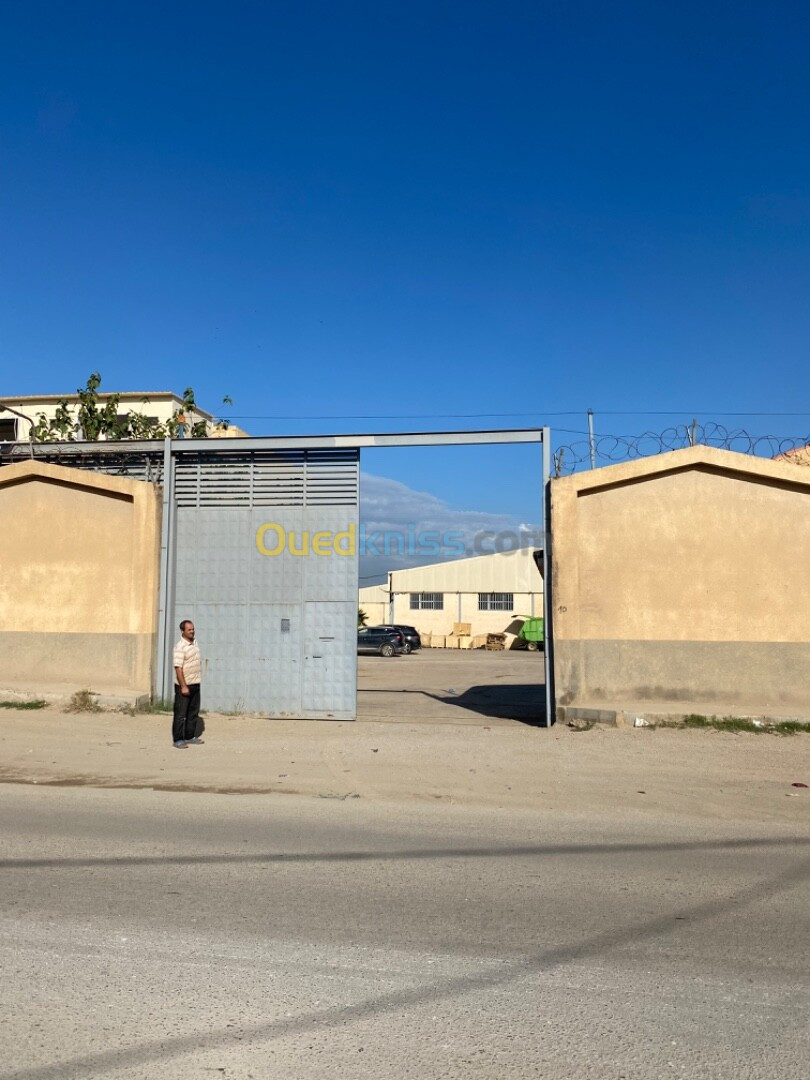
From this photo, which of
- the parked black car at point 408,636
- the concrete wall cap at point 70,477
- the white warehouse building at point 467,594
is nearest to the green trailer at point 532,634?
the white warehouse building at point 467,594

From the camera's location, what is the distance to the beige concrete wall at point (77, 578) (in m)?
14.6

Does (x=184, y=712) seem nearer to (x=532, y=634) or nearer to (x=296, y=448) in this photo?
(x=296, y=448)

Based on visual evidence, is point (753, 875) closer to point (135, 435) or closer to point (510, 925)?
point (510, 925)

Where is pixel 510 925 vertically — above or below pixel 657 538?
below

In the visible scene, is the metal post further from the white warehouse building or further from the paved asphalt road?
the white warehouse building

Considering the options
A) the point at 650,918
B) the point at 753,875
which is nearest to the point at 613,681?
the point at 753,875

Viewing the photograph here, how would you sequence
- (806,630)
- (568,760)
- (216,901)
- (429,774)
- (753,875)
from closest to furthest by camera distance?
1. (216,901)
2. (753,875)
3. (429,774)
4. (568,760)
5. (806,630)

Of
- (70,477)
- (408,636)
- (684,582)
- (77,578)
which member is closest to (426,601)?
→ (408,636)

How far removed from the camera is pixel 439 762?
10.8 meters

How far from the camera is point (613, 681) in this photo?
13.2m

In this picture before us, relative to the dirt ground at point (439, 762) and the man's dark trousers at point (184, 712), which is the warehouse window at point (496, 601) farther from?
the man's dark trousers at point (184, 712)

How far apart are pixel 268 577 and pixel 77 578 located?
3219 millimetres

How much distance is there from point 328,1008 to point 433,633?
50.6 m

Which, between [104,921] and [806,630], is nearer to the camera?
[104,921]
